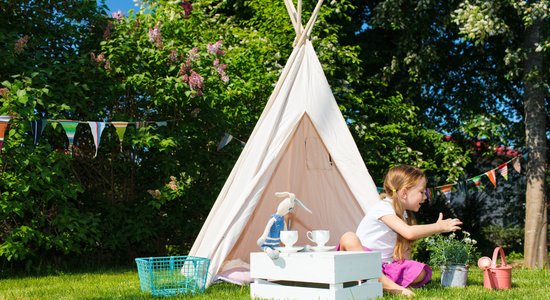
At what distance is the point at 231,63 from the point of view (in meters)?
7.13

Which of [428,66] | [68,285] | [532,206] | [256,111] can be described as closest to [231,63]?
[256,111]

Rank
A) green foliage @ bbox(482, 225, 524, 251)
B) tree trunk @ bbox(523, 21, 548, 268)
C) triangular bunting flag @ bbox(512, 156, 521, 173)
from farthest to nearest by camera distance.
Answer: green foliage @ bbox(482, 225, 524, 251), triangular bunting flag @ bbox(512, 156, 521, 173), tree trunk @ bbox(523, 21, 548, 268)

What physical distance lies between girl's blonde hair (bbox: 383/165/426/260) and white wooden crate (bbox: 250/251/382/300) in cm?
40

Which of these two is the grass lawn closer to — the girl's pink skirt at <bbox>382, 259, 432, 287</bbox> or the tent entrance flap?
the girl's pink skirt at <bbox>382, 259, 432, 287</bbox>

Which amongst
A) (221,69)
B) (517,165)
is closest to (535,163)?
(517,165)

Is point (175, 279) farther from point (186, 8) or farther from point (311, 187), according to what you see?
point (186, 8)

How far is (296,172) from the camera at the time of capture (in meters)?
5.66

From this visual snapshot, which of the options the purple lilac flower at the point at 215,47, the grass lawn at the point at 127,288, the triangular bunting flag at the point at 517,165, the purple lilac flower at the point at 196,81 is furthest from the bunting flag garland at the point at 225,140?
the triangular bunting flag at the point at 517,165

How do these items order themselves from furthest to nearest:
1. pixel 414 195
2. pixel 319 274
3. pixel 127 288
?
pixel 127 288, pixel 414 195, pixel 319 274

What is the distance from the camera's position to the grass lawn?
3783mm

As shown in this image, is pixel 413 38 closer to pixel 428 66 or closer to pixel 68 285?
pixel 428 66

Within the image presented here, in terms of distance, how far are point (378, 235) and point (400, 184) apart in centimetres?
36

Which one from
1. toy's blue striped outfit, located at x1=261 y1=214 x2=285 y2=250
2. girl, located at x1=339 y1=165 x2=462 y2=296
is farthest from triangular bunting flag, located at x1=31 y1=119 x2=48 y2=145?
girl, located at x1=339 y1=165 x2=462 y2=296

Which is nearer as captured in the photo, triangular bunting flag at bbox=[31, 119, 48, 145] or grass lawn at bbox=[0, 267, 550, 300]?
grass lawn at bbox=[0, 267, 550, 300]
